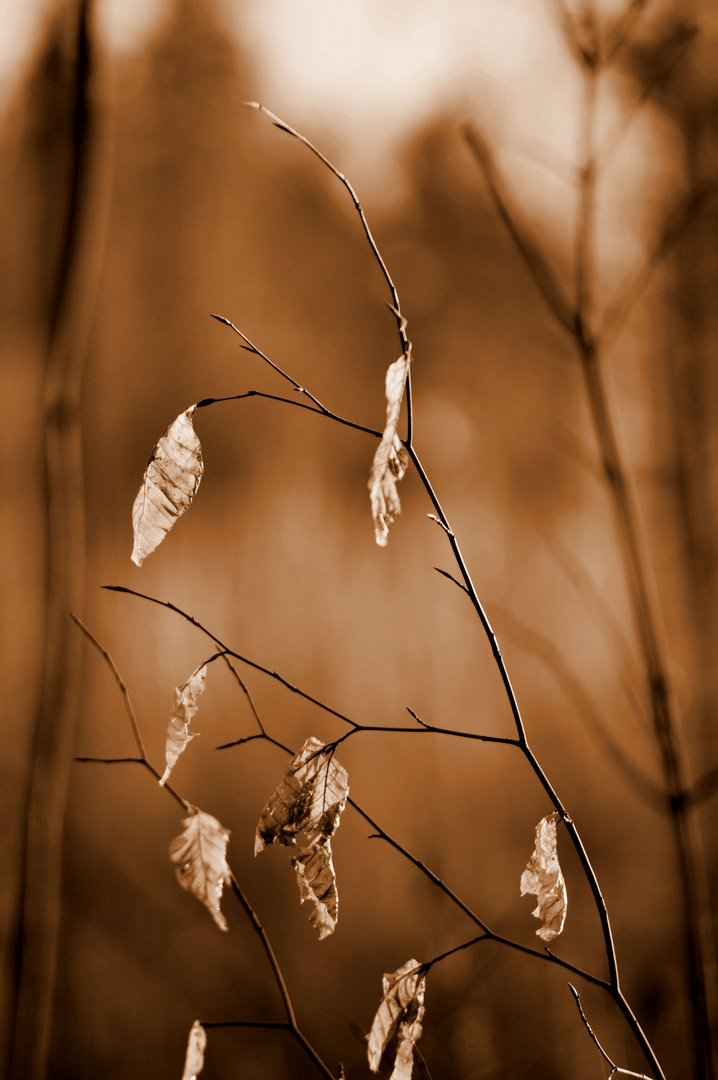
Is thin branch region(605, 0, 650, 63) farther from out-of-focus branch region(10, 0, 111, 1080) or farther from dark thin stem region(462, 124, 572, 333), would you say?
out-of-focus branch region(10, 0, 111, 1080)

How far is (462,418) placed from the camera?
1.13 m

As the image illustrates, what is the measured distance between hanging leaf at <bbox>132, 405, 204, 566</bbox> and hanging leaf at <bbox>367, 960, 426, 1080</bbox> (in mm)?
396

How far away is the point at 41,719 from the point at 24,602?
6.8 inches

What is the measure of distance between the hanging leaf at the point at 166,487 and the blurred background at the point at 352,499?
1.86 ft

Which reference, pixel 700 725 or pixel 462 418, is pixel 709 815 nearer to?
pixel 700 725

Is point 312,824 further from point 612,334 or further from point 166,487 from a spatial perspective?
point 612,334

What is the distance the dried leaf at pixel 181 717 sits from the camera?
564 mm

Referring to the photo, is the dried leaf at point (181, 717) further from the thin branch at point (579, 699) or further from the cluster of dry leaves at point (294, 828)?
the thin branch at point (579, 699)

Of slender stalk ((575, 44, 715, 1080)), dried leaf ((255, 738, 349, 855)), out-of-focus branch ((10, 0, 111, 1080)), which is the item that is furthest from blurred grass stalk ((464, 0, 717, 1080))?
dried leaf ((255, 738, 349, 855))

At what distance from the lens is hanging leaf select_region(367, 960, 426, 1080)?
0.57m

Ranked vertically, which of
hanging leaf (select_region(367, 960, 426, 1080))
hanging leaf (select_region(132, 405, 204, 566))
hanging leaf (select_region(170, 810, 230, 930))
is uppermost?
hanging leaf (select_region(132, 405, 204, 566))

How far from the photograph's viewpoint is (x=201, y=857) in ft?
1.70

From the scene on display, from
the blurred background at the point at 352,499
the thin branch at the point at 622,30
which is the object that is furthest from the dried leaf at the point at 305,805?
the thin branch at the point at 622,30

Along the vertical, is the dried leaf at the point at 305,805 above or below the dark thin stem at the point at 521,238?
below
